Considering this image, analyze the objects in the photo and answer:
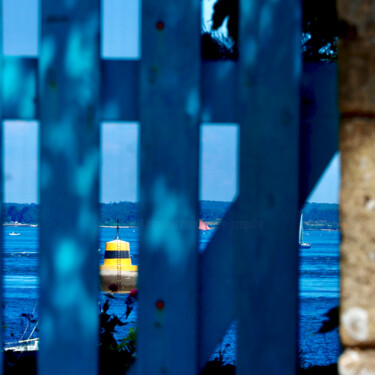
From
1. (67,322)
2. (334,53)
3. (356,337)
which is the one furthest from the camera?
(334,53)

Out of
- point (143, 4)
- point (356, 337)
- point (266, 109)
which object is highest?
point (143, 4)

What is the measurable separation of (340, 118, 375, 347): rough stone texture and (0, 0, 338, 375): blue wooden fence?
164mm

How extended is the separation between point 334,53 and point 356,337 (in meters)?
1.89

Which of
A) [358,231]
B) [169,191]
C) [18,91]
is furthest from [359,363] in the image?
[18,91]

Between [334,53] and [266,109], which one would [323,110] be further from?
[334,53]

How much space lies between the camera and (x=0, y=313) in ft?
5.15

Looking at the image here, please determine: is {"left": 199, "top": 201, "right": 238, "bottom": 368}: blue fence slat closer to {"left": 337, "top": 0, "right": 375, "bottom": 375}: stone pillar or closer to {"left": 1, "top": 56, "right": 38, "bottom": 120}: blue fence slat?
{"left": 337, "top": 0, "right": 375, "bottom": 375}: stone pillar

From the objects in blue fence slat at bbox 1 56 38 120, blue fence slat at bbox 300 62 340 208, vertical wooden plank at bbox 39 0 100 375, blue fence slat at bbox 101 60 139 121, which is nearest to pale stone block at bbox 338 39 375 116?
blue fence slat at bbox 300 62 340 208

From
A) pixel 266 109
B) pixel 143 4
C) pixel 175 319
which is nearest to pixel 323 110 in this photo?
pixel 266 109

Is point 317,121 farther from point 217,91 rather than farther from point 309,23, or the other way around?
point 309,23

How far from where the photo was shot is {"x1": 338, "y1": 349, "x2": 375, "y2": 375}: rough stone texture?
1.40m

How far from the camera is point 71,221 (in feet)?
4.92

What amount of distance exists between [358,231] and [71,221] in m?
0.73

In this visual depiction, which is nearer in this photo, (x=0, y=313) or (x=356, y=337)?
(x=356, y=337)
